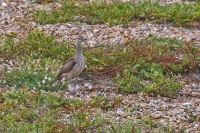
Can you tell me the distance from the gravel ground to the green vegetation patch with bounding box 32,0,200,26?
0.15 meters

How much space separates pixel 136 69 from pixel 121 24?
6.85 ft

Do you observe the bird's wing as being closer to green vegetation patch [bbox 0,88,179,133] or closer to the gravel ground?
the gravel ground

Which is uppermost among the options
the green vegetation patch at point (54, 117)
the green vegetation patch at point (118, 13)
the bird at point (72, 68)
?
the green vegetation patch at point (118, 13)

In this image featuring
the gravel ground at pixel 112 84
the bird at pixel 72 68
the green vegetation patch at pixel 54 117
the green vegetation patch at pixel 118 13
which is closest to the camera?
the green vegetation patch at pixel 54 117

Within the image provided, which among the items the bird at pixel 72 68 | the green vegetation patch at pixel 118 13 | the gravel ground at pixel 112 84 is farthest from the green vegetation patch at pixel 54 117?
the green vegetation patch at pixel 118 13

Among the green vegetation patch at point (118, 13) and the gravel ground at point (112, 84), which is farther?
the green vegetation patch at point (118, 13)

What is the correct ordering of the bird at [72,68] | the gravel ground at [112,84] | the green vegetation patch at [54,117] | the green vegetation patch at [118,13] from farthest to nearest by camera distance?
the green vegetation patch at [118,13]
the bird at [72,68]
the gravel ground at [112,84]
the green vegetation patch at [54,117]

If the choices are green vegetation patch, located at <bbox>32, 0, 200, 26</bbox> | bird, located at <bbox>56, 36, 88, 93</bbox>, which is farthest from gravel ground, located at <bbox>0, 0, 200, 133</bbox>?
bird, located at <bbox>56, 36, 88, 93</bbox>

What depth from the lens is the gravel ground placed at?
8.79m

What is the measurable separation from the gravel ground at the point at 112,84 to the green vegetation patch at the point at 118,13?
0.15 metres

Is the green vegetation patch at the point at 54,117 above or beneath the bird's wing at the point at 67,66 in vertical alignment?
beneath

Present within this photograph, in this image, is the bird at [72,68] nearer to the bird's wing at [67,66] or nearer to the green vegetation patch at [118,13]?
the bird's wing at [67,66]

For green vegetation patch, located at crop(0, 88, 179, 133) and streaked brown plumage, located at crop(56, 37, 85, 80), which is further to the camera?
streaked brown plumage, located at crop(56, 37, 85, 80)

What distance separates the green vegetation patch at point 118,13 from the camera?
12367 millimetres
